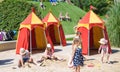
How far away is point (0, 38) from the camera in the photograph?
25.8 meters

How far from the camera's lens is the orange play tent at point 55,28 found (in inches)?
934

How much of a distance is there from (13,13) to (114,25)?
13240mm

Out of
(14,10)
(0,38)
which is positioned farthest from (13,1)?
(0,38)

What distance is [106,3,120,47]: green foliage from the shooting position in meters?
23.2

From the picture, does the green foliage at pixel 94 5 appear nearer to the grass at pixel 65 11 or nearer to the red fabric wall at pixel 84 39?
the grass at pixel 65 11

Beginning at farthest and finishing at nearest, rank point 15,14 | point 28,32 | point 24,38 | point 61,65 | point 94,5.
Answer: point 94,5 → point 15,14 → point 28,32 → point 24,38 → point 61,65

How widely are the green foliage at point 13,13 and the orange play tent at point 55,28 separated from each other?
798 centimetres

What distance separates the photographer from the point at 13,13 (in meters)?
33.7

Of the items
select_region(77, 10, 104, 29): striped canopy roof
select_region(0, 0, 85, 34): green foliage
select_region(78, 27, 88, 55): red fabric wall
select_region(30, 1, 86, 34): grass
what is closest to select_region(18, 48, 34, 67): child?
select_region(78, 27, 88, 55): red fabric wall

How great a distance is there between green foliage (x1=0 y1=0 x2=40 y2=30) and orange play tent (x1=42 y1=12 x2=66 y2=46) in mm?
7984

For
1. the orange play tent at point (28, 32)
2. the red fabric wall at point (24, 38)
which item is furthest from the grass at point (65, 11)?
the red fabric wall at point (24, 38)

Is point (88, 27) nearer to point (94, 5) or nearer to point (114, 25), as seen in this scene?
point (114, 25)

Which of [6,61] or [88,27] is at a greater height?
[88,27]

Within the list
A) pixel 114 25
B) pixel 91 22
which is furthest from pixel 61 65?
pixel 114 25
